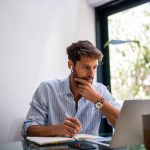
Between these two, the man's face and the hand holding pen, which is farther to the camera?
the man's face

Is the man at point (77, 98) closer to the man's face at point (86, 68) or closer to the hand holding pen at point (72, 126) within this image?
the man's face at point (86, 68)

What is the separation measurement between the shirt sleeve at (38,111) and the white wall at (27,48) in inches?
20.2

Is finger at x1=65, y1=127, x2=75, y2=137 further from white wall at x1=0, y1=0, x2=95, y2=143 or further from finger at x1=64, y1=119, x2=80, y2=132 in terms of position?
white wall at x1=0, y1=0, x2=95, y2=143

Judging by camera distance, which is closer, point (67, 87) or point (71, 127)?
point (71, 127)

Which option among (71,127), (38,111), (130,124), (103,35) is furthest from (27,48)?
(130,124)

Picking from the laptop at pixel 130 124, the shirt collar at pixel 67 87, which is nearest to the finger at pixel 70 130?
the laptop at pixel 130 124

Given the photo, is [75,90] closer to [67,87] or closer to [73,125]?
[67,87]

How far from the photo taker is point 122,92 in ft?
8.86

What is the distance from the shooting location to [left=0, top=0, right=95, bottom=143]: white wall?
7.41 feet

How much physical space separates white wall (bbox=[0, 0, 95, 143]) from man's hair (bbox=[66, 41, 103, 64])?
1.91 ft

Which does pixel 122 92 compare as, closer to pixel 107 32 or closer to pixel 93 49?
pixel 107 32

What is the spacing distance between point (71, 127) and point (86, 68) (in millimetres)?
545

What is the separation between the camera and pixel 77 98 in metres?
1.93

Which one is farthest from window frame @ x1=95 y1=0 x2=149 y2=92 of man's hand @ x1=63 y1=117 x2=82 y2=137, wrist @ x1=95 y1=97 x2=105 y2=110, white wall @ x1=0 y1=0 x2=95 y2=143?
man's hand @ x1=63 y1=117 x2=82 y2=137
